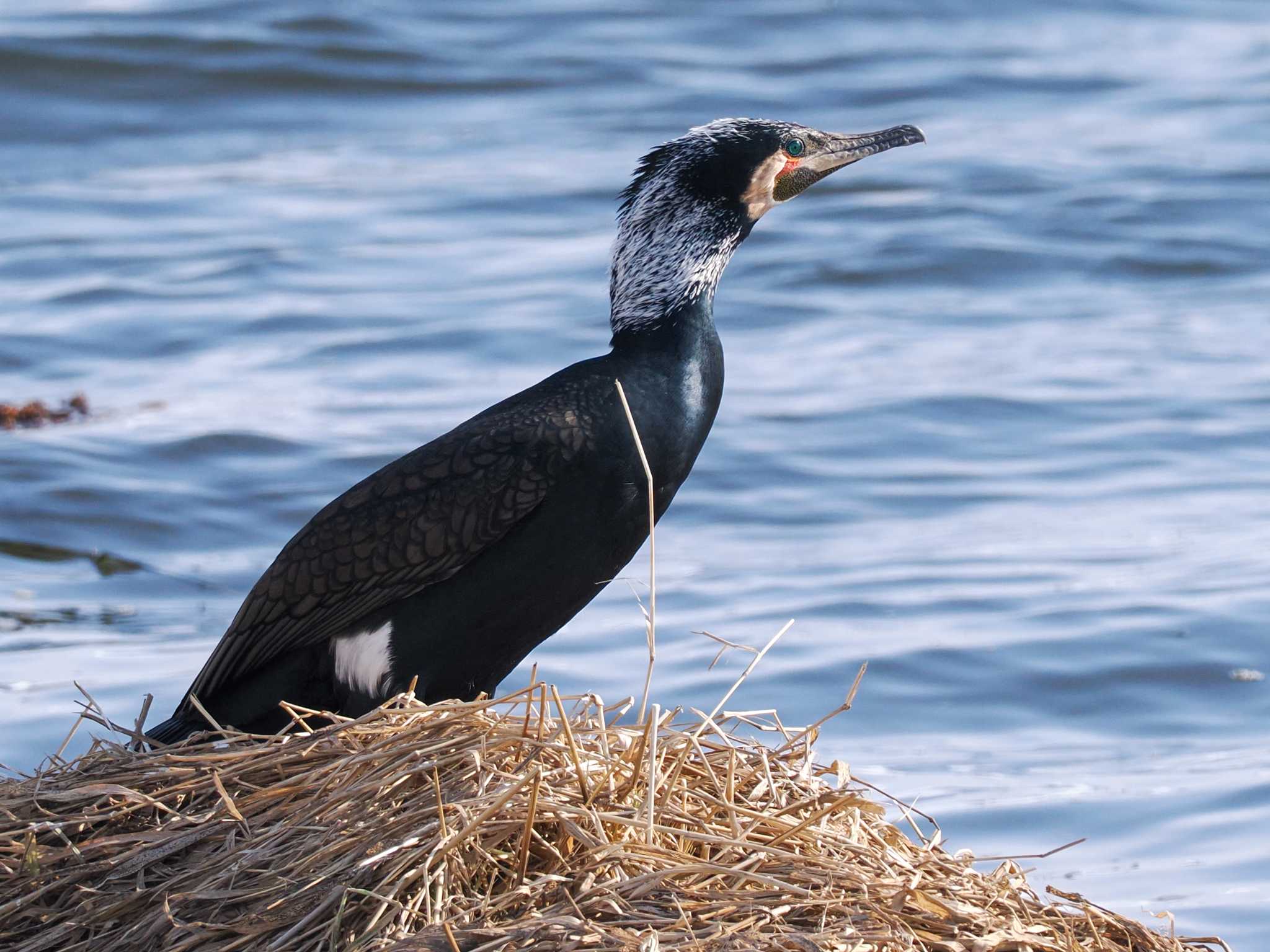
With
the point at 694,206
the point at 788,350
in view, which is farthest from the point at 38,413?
the point at 694,206

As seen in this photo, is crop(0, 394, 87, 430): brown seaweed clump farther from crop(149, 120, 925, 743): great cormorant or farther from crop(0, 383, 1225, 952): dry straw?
crop(0, 383, 1225, 952): dry straw

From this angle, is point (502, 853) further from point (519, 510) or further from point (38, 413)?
point (38, 413)

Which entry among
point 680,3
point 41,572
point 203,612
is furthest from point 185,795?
point 680,3

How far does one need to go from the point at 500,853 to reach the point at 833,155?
250 cm

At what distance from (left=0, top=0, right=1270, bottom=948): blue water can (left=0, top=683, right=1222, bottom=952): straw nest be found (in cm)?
241

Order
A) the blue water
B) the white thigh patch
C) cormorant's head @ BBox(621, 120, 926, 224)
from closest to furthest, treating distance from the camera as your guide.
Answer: the white thigh patch < cormorant's head @ BBox(621, 120, 926, 224) < the blue water

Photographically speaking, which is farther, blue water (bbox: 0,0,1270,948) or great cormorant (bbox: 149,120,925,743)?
blue water (bbox: 0,0,1270,948)

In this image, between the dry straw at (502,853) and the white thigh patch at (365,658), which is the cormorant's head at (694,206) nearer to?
the white thigh patch at (365,658)

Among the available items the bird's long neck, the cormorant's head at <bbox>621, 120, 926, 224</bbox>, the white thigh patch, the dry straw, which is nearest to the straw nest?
the dry straw

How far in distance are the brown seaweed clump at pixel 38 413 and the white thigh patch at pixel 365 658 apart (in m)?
6.86

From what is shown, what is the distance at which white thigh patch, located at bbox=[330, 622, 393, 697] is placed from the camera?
444 centimetres

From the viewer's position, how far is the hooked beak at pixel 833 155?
4.76m

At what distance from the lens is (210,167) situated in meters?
15.9

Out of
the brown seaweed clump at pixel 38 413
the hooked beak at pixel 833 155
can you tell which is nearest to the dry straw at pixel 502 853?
the hooked beak at pixel 833 155
